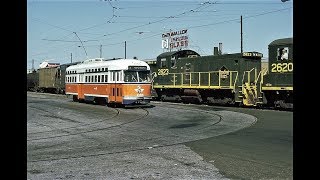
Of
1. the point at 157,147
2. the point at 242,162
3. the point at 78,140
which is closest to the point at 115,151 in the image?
the point at 157,147

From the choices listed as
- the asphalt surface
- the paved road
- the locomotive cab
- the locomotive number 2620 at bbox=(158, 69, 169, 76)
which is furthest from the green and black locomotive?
the paved road

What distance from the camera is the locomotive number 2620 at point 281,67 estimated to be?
1999 centimetres

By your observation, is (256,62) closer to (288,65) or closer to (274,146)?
(288,65)

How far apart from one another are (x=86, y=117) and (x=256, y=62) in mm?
13372

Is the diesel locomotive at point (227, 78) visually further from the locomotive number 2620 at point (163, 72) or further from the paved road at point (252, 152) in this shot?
the paved road at point (252, 152)

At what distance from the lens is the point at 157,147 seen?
9.75m

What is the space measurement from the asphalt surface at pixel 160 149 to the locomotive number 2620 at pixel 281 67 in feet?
16.5

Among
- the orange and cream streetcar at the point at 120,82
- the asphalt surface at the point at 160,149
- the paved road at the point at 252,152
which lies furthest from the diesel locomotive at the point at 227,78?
the paved road at the point at 252,152

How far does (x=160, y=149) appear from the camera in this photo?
30.9 feet

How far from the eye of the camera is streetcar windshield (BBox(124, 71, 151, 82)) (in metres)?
22.4

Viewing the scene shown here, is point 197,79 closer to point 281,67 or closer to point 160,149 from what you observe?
point 281,67

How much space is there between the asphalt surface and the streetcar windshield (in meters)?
6.56

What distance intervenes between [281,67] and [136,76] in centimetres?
882

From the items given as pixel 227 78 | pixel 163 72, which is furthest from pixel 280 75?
pixel 163 72
